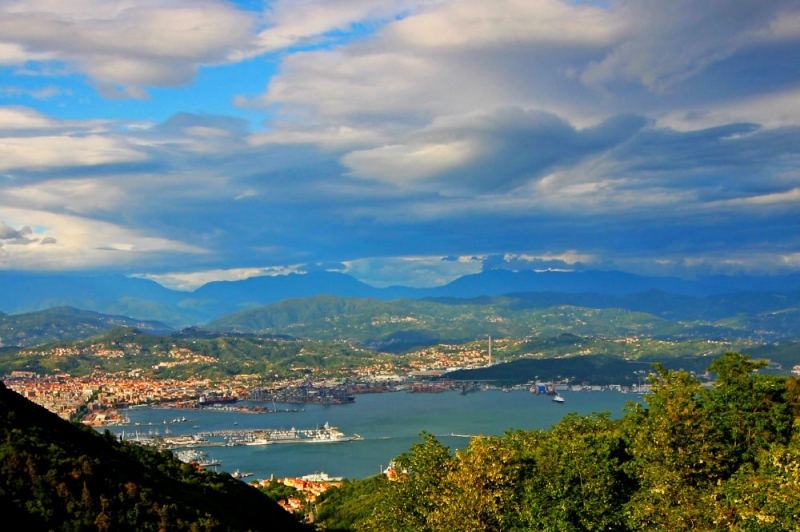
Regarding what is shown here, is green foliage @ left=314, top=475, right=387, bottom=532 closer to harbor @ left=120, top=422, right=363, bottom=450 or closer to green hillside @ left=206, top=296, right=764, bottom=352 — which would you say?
harbor @ left=120, top=422, right=363, bottom=450

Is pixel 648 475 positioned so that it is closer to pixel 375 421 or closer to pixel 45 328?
pixel 375 421

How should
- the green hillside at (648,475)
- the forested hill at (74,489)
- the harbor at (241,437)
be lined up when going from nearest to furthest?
the green hillside at (648,475) → the forested hill at (74,489) → the harbor at (241,437)

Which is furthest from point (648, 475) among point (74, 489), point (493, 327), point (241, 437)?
point (493, 327)

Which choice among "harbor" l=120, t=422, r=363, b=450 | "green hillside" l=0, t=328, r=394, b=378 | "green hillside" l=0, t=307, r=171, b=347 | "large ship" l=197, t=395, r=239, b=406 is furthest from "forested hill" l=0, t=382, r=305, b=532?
"green hillside" l=0, t=307, r=171, b=347

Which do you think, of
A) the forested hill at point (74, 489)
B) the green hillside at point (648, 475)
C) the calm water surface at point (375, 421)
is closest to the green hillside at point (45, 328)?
the calm water surface at point (375, 421)

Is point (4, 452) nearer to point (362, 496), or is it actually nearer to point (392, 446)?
point (362, 496)

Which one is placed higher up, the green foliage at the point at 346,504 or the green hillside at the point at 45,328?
the green hillside at the point at 45,328

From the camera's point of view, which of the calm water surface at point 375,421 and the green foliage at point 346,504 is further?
the calm water surface at point 375,421

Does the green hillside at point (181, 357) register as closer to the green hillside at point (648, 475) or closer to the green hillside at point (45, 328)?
the green hillside at point (45, 328)
